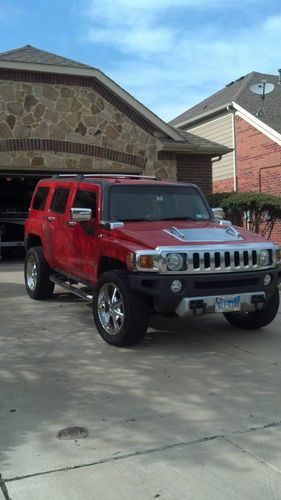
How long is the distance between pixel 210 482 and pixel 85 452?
2.83 ft

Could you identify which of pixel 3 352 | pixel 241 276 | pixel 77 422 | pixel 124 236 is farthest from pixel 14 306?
pixel 77 422

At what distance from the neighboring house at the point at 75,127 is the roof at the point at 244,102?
6.38 meters

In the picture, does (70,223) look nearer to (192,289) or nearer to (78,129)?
(192,289)

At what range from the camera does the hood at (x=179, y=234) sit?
5887mm

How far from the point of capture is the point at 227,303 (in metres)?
5.87

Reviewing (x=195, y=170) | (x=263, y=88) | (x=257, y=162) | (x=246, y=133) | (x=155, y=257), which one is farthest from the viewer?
(x=246, y=133)

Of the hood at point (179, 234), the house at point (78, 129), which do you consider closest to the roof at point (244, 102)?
the house at point (78, 129)

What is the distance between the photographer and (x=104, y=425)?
4.09 m

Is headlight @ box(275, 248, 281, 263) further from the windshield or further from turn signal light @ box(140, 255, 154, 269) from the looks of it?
turn signal light @ box(140, 255, 154, 269)

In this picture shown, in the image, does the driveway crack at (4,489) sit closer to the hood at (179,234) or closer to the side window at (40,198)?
the hood at (179,234)

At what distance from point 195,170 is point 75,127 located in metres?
3.62

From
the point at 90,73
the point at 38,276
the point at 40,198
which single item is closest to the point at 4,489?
the point at 38,276

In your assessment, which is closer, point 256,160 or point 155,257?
point 155,257

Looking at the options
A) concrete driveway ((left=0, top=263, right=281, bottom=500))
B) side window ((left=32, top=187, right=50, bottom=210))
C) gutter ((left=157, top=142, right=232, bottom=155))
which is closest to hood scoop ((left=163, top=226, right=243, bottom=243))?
concrete driveway ((left=0, top=263, right=281, bottom=500))
